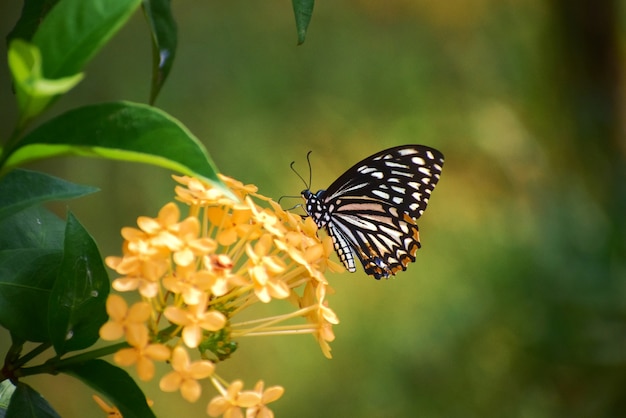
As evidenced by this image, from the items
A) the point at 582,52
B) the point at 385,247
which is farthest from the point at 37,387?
the point at 582,52

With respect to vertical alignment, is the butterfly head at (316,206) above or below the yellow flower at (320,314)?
above

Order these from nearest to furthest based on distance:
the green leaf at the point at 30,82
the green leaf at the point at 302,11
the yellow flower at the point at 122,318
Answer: the green leaf at the point at 30,82
the yellow flower at the point at 122,318
the green leaf at the point at 302,11

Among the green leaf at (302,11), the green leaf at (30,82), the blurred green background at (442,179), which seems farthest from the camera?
the blurred green background at (442,179)

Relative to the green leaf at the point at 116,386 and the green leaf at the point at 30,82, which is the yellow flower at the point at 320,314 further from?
the green leaf at the point at 30,82

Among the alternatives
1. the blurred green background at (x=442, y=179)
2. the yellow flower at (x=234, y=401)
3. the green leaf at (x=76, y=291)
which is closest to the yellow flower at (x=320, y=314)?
the yellow flower at (x=234, y=401)

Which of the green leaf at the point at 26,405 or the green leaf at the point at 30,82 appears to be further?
the green leaf at the point at 26,405

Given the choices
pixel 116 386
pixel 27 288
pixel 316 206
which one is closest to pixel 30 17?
pixel 27 288

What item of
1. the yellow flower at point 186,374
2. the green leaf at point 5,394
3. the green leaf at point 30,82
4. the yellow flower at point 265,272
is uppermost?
the green leaf at point 30,82

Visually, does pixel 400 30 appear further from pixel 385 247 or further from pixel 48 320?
pixel 48 320
